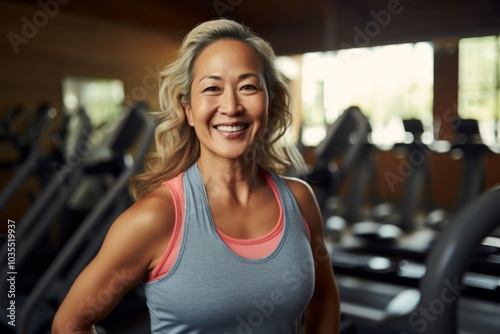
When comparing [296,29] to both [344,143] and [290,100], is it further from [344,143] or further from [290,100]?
[290,100]

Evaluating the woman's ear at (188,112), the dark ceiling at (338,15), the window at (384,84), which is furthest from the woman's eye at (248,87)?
the window at (384,84)

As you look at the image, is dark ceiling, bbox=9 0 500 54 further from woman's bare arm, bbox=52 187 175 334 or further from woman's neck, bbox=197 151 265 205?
woman's bare arm, bbox=52 187 175 334

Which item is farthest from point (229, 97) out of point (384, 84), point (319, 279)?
point (384, 84)

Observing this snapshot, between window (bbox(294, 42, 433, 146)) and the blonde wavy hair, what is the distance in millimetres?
5133

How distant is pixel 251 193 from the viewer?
92 cm

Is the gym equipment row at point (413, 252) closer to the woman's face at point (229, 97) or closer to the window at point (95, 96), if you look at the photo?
the woman's face at point (229, 97)

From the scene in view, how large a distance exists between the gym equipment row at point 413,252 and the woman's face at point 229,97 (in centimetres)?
38

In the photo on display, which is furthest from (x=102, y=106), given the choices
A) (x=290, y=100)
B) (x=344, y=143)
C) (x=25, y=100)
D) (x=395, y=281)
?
(x=290, y=100)

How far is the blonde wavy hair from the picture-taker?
87 centimetres

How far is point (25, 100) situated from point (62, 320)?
5.45 meters

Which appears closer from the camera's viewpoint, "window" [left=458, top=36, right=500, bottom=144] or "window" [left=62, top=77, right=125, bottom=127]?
"window" [left=458, top=36, right=500, bottom=144]

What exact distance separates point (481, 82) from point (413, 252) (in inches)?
140

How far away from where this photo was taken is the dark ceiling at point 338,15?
5.80 m

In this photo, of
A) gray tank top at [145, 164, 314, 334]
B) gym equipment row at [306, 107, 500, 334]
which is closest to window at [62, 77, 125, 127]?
gym equipment row at [306, 107, 500, 334]
